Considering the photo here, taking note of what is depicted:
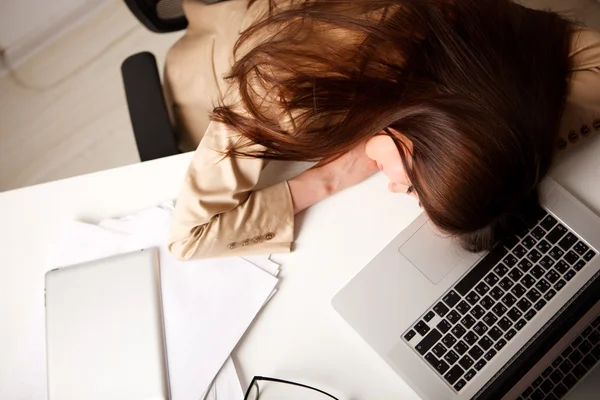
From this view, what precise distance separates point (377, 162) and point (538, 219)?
0.77 feet

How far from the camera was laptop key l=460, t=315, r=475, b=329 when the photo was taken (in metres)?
0.72

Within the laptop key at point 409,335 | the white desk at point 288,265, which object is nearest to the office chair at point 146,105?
the white desk at point 288,265

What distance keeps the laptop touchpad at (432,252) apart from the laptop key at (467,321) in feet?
Result: 0.19

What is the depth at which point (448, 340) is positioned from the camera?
721mm

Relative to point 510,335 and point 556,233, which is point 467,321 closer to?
point 510,335

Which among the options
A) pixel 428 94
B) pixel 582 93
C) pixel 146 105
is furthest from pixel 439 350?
pixel 146 105

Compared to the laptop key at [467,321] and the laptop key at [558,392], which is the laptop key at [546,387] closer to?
the laptop key at [558,392]

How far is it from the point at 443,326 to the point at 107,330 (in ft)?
1.50

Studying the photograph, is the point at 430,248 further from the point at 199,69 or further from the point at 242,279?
the point at 199,69

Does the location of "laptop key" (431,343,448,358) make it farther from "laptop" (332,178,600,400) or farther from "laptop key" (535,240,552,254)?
"laptop key" (535,240,552,254)

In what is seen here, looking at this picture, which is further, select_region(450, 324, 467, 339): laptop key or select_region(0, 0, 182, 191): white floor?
select_region(0, 0, 182, 191): white floor

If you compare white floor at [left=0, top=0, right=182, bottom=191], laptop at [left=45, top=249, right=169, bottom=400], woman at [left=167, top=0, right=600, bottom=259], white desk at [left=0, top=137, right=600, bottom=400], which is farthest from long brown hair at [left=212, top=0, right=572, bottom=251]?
→ white floor at [left=0, top=0, right=182, bottom=191]

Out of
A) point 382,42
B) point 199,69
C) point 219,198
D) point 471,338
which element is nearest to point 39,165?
point 199,69

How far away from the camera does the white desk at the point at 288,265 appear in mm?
762
